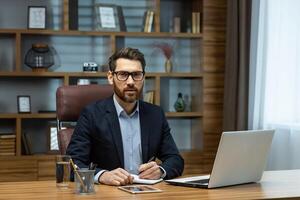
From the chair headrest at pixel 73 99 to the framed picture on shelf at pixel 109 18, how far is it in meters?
1.90

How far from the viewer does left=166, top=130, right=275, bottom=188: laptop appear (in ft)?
7.40

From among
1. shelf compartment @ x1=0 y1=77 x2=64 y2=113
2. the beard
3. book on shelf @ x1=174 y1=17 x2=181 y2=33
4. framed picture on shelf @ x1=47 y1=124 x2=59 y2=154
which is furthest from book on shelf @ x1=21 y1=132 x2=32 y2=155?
the beard

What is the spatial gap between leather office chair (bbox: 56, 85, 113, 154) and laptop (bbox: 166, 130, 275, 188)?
799 millimetres

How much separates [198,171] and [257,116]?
0.80 m

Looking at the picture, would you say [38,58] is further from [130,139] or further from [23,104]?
[130,139]

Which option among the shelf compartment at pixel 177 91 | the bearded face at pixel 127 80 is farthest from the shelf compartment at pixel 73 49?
the bearded face at pixel 127 80

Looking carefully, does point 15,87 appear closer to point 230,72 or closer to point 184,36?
point 184,36

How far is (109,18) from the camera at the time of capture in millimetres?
5008

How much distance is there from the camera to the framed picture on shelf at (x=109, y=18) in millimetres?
4977

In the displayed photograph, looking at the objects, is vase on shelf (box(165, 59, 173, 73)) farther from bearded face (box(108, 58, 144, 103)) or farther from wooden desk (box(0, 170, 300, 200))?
wooden desk (box(0, 170, 300, 200))

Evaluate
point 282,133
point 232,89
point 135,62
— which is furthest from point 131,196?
point 232,89

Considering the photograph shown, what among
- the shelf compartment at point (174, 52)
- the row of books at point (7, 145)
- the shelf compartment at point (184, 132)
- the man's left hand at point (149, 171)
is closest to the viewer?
the man's left hand at point (149, 171)

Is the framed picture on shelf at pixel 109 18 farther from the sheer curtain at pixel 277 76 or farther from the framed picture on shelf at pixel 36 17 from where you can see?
the sheer curtain at pixel 277 76

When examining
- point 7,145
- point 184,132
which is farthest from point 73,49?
point 184,132
